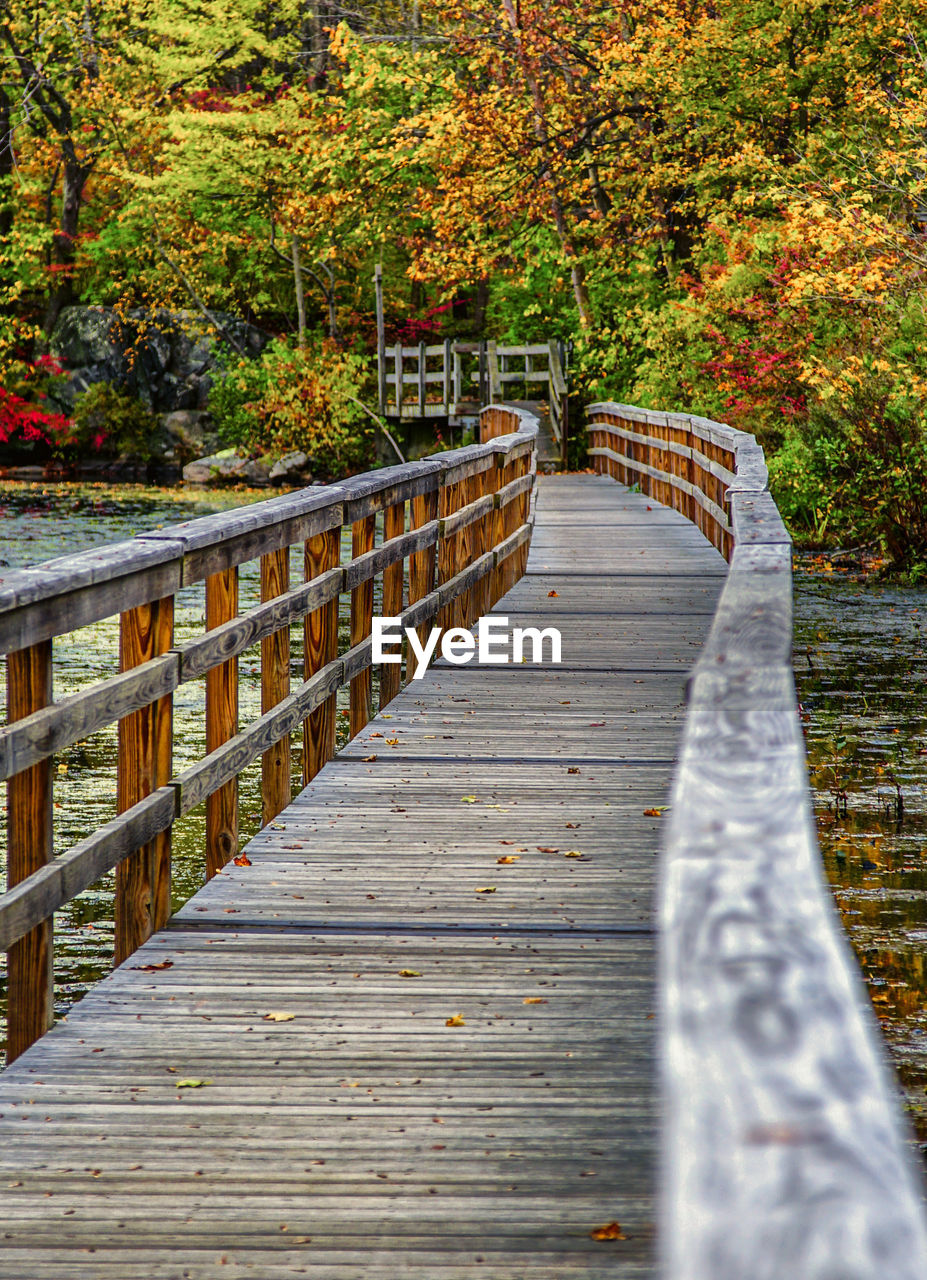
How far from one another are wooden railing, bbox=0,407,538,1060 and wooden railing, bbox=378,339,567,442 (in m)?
23.3

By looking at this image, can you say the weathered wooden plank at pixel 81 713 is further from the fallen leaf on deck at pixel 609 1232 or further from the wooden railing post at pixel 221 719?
the fallen leaf on deck at pixel 609 1232

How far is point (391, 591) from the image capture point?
8.52m

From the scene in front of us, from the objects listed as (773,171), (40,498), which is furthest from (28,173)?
(773,171)

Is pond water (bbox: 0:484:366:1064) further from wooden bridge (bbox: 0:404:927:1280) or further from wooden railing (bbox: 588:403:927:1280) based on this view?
wooden railing (bbox: 588:403:927:1280)

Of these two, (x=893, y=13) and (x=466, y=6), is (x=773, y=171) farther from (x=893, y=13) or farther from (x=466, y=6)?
(x=466, y=6)

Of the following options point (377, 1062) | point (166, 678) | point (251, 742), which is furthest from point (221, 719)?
point (377, 1062)

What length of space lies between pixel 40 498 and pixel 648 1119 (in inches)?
1140

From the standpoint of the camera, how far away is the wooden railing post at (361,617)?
7.70m

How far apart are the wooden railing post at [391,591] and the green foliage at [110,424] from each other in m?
31.6

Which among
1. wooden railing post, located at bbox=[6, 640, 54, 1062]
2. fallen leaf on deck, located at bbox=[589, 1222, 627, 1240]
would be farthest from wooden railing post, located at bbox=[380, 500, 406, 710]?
fallen leaf on deck, located at bbox=[589, 1222, 627, 1240]

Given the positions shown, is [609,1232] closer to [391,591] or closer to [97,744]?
[391,591]

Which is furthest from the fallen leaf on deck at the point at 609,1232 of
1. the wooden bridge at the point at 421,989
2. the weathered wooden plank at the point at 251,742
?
the weathered wooden plank at the point at 251,742

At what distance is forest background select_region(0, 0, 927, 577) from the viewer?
749 inches

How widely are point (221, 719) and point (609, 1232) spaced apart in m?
2.96
